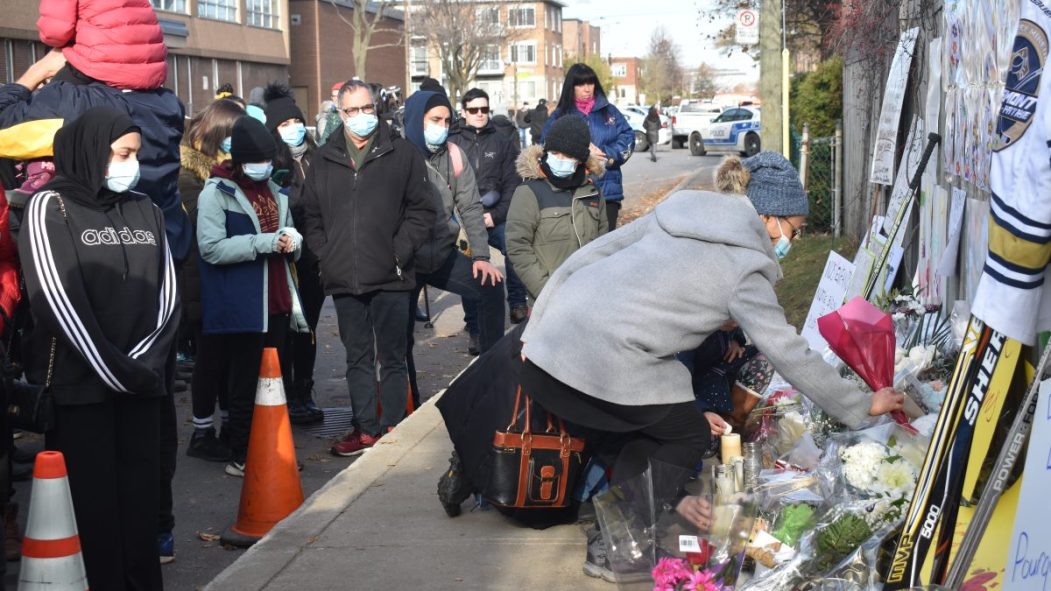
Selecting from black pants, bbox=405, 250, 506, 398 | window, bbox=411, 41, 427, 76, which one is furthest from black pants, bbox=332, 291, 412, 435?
window, bbox=411, 41, 427, 76

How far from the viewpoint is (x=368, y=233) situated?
666cm

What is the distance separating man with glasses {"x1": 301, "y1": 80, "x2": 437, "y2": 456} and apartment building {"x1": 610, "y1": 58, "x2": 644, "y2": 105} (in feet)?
437


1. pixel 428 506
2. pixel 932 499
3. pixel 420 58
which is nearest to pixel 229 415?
pixel 428 506

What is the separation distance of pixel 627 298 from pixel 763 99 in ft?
42.3

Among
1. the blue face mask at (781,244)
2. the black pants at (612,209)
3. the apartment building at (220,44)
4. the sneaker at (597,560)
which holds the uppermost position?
the apartment building at (220,44)

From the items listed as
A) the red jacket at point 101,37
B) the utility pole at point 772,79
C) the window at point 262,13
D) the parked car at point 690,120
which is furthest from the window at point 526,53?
the red jacket at point 101,37

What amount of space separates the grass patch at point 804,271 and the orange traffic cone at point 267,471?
16.5 feet

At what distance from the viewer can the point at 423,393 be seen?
877 cm

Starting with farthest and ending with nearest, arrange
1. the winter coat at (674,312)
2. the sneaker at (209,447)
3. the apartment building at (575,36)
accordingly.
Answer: the apartment building at (575,36), the sneaker at (209,447), the winter coat at (674,312)

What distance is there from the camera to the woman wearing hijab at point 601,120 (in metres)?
10.1

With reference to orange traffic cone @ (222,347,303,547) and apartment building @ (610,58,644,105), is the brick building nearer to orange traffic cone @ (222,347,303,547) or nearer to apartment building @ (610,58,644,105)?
orange traffic cone @ (222,347,303,547)

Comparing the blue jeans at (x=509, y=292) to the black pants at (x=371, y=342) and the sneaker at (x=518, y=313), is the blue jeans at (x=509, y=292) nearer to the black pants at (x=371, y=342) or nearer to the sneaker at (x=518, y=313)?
the sneaker at (x=518, y=313)

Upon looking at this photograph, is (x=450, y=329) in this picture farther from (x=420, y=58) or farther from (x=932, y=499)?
(x=420, y=58)

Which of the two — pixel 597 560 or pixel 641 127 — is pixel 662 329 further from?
pixel 641 127
